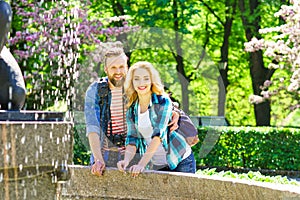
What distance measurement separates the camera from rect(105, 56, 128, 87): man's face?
5117mm

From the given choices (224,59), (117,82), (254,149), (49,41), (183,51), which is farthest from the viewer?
(183,51)

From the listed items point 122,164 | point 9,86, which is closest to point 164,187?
point 122,164

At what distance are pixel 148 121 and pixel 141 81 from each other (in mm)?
310

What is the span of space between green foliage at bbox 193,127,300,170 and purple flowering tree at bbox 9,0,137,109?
374cm

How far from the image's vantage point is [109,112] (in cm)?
517

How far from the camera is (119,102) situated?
5.19 m

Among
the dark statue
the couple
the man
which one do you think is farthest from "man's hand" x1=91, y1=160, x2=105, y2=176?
the dark statue

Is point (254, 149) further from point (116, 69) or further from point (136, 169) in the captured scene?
point (136, 169)

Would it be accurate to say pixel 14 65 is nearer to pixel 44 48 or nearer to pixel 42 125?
pixel 42 125

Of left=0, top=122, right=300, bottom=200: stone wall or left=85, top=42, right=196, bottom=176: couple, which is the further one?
left=85, top=42, right=196, bottom=176: couple

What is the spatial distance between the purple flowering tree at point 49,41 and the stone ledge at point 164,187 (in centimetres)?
1037

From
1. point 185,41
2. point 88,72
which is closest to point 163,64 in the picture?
point 185,41

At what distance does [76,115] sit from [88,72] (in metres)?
1.28

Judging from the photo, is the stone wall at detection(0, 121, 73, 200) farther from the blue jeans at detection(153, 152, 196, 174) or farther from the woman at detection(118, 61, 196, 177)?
the blue jeans at detection(153, 152, 196, 174)
